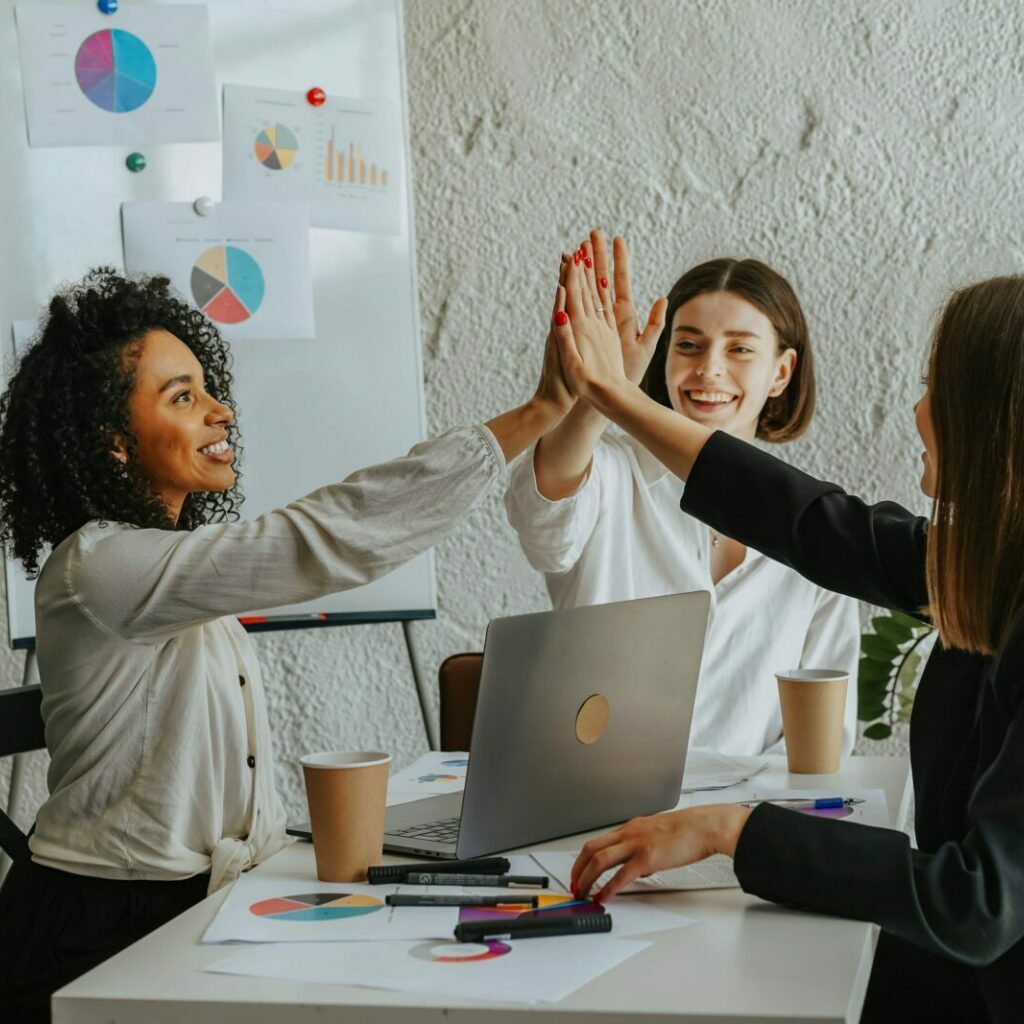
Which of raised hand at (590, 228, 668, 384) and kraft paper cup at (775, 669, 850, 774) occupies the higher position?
raised hand at (590, 228, 668, 384)

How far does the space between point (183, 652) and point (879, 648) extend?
134cm

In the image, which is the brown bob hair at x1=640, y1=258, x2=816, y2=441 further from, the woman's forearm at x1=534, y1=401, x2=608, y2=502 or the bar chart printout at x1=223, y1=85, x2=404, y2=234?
the bar chart printout at x1=223, y1=85, x2=404, y2=234

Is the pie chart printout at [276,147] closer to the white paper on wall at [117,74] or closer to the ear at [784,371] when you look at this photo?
the white paper on wall at [117,74]

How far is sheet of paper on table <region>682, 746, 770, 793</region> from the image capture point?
1.32 meters

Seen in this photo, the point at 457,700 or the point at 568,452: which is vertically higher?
the point at 568,452

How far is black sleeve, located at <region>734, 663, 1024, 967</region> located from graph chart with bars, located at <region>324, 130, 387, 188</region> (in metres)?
1.64

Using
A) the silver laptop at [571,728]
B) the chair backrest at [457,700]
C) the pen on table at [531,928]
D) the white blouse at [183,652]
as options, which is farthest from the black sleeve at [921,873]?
the chair backrest at [457,700]

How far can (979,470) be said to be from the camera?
101 centimetres

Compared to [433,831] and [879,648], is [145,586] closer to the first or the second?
[433,831]

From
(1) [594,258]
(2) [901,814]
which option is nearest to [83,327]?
(1) [594,258]

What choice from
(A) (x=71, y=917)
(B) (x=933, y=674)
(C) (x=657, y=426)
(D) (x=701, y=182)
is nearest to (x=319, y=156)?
(D) (x=701, y=182)

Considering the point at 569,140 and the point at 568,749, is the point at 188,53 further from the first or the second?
the point at 568,749

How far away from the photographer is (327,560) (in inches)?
48.3

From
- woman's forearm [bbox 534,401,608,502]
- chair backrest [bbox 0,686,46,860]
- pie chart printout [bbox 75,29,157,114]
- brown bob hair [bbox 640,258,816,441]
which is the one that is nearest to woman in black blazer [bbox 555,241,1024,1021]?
woman's forearm [bbox 534,401,608,502]
